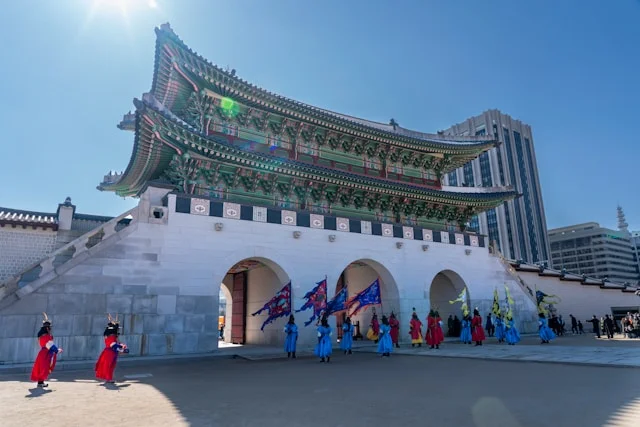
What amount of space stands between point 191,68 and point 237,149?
364 cm

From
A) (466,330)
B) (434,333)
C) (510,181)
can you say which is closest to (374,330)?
(434,333)

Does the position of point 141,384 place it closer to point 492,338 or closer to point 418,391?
point 418,391

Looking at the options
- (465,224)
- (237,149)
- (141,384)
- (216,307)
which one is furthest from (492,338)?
(141,384)

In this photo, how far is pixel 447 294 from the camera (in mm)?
24359

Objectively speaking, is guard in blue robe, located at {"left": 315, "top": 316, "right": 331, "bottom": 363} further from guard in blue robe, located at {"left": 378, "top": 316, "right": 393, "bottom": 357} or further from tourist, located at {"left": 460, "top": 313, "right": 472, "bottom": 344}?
tourist, located at {"left": 460, "top": 313, "right": 472, "bottom": 344}

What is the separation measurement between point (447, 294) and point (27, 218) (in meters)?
21.6

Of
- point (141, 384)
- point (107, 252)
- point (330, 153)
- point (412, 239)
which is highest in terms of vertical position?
point (330, 153)

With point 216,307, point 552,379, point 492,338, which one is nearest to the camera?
point 552,379

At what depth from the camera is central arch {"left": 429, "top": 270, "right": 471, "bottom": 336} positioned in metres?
23.5

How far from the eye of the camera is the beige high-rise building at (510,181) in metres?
83.7

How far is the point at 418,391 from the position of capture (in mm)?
7273

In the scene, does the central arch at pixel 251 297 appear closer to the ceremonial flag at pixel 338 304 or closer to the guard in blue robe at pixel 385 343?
the ceremonial flag at pixel 338 304

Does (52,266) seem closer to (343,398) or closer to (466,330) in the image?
(343,398)

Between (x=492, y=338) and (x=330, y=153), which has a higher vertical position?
(x=330, y=153)
